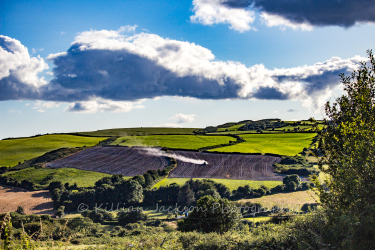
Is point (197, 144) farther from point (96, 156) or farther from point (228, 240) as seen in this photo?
point (228, 240)

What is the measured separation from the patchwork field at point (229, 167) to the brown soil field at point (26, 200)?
27144mm

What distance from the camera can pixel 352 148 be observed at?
600 inches

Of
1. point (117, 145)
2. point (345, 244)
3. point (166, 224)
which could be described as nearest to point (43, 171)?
point (117, 145)

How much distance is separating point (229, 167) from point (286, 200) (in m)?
24.4

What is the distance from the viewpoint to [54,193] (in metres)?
56.0

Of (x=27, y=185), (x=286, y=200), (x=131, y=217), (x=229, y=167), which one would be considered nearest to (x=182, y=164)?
(x=229, y=167)

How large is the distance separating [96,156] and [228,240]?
252 ft

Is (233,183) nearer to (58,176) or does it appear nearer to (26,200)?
(58,176)

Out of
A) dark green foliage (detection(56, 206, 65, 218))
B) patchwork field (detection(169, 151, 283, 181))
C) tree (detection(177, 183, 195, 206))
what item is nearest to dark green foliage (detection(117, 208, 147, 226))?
tree (detection(177, 183, 195, 206))

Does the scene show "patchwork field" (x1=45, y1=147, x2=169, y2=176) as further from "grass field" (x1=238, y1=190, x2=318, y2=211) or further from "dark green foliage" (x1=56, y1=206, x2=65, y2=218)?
"grass field" (x1=238, y1=190, x2=318, y2=211)

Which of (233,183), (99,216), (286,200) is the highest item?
(233,183)

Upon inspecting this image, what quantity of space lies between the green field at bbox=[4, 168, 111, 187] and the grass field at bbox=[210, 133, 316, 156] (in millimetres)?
37162

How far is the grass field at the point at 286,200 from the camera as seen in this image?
49375 mm

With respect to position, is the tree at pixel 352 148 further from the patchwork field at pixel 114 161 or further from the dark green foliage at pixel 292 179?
the patchwork field at pixel 114 161
